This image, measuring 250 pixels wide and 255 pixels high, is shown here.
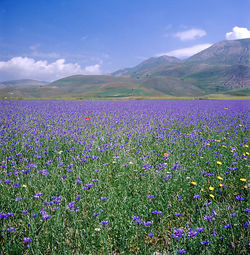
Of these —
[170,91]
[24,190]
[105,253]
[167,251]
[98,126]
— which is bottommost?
[167,251]

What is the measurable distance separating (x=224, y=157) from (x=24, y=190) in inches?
166

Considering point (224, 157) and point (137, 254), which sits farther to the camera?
point (224, 157)

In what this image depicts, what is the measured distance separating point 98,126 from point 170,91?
148m

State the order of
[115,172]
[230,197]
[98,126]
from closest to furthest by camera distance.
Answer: [230,197] → [115,172] → [98,126]

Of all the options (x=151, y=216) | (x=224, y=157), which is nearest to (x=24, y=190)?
(x=151, y=216)

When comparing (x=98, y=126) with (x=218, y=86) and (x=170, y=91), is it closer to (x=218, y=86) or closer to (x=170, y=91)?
(x=170, y=91)

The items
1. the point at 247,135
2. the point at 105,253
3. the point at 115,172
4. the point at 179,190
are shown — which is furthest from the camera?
the point at 247,135

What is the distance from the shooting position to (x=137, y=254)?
2029 millimetres

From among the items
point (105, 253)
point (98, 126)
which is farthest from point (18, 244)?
point (98, 126)

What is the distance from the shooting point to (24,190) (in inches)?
121

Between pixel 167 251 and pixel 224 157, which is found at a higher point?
pixel 224 157

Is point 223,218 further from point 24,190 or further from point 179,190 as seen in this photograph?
point 24,190

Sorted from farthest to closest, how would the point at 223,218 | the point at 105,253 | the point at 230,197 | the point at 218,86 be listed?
1. the point at 218,86
2. the point at 230,197
3. the point at 223,218
4. the point at 105,253

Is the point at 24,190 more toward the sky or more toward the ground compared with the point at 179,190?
more toward the sky
